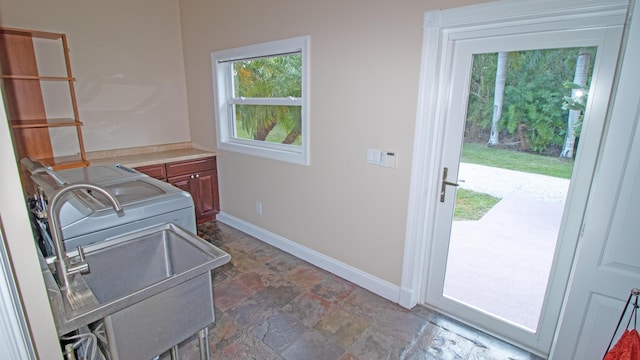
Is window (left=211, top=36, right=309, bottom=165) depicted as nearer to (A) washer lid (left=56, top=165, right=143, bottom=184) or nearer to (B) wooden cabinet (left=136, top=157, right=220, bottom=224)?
(B) wooden cabinet (left=136, top=157, right=220, bottom=224)

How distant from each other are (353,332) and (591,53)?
202 cm

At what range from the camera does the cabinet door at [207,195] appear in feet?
11.9

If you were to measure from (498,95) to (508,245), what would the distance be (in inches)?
35.8

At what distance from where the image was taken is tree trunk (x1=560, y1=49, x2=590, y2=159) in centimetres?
156

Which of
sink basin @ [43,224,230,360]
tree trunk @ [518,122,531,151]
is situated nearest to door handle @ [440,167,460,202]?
tree trunk @ [518,122,531,151]

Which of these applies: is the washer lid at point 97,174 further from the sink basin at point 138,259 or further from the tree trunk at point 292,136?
the tree trunk at point 292,136

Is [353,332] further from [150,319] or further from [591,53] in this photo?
[591,53]

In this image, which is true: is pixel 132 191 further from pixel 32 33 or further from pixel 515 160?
pixel 515 160

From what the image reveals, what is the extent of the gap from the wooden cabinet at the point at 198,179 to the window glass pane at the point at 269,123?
21.3 inches

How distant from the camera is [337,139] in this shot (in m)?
2.52

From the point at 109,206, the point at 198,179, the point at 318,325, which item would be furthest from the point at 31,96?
the point at 318,325

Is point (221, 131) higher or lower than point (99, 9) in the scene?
lower

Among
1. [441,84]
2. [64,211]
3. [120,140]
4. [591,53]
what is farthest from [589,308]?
[120,140]

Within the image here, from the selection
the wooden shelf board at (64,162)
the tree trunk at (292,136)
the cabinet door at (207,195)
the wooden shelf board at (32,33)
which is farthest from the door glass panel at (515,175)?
the wooden shelf board at (32,33)
